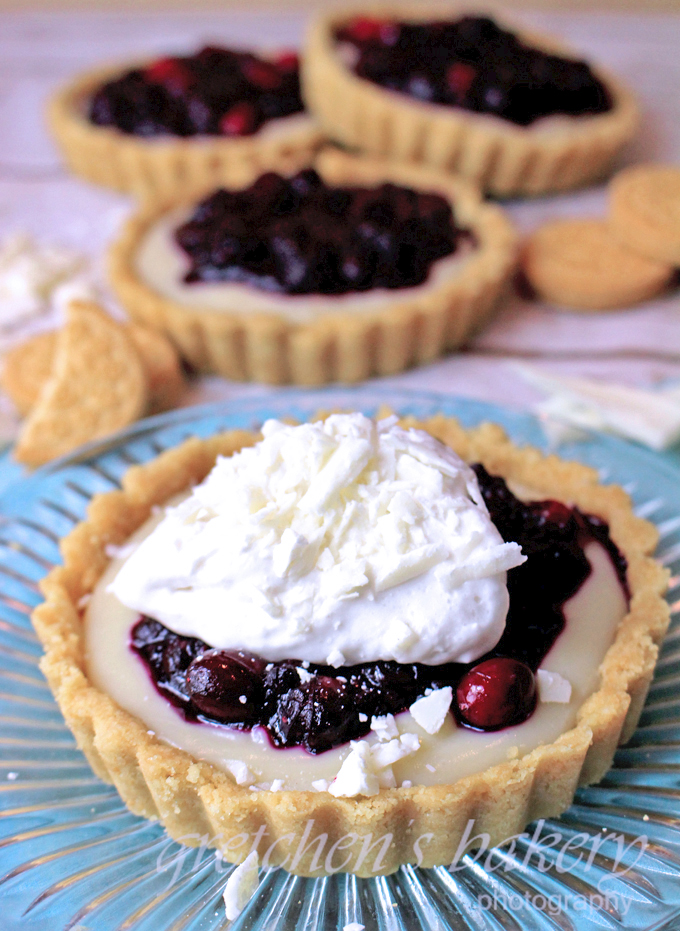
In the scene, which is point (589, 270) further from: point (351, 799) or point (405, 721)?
point (351, 799)

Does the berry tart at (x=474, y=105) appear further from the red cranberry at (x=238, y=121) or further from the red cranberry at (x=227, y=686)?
the red cranberry at (x=227, y=686)

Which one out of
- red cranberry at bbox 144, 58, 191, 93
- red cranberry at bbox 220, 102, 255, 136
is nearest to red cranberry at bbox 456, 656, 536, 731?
red cranberry at bbox 220, 102, 255, 136

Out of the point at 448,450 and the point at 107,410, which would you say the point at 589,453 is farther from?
the point at 107,410

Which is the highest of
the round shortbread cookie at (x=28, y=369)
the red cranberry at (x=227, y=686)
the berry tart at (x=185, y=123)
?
the red cranberry at (x=227, y=686)

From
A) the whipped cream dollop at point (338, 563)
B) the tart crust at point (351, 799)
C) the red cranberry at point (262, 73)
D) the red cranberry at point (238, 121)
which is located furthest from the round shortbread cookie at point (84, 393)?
the red cranberry at point (262, 73)

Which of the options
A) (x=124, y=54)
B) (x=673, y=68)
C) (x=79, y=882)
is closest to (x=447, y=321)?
(x=79, y=882)

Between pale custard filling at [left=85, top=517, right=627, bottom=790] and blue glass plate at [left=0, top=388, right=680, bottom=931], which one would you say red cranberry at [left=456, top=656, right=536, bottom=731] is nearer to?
pale custard filling at [left=85, top=517, right=627, bottom=790]
